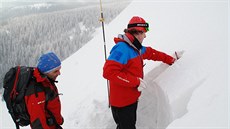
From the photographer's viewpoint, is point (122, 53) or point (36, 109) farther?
point (122, 53)

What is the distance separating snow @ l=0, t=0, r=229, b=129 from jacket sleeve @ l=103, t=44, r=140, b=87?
3.04ft

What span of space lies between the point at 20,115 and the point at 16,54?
78231 mm

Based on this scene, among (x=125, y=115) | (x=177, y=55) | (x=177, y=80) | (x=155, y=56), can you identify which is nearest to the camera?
(x=125, y=115)

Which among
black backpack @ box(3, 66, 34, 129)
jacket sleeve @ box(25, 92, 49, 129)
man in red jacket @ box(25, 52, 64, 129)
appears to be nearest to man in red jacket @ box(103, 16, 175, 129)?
man in red jacket @ box(25, 52, 64, 129)

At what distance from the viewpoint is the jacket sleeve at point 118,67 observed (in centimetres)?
405

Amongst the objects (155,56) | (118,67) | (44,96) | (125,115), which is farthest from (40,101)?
(155,56)

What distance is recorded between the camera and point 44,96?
3.78 m

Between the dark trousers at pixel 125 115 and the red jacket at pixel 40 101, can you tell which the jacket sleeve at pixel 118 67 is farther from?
the red jacket at pixel 40 101

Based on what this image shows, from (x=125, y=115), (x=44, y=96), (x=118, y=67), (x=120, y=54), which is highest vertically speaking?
(x=120, y=54)

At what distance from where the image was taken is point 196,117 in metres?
3.32

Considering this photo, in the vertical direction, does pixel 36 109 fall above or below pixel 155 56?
below

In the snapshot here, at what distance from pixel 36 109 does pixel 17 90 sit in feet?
1.25

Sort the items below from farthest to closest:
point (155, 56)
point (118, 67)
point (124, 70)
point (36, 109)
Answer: point (155, 56) → point (124, 70) → point (118, 67) → point (36, 109)

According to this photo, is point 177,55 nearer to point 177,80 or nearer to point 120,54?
point 177,80
